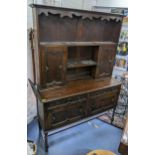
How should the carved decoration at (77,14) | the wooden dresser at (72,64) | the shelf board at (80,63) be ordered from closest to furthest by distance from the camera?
the carved decoration at (77,14)
the wooden dresser at (72,64)
the shelf board at (80,63)

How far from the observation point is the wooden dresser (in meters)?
1.56

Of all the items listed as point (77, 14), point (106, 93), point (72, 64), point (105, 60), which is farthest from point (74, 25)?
point (106, 93)

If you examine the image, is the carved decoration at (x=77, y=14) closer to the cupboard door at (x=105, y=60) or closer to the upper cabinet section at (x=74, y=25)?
the upper cabinet section at (x=74, y=25)

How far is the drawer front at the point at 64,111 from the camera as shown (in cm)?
163

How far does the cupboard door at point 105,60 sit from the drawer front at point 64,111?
1.77 feet

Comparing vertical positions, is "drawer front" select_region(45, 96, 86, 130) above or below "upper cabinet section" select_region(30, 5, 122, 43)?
below

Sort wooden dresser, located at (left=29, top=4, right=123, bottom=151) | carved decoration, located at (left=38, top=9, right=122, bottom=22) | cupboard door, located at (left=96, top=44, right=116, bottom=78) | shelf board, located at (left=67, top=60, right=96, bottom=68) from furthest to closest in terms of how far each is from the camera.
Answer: cupboard door, located at (left=96, top=44, right=116, bottom=78), shelf board, located at (left=67, top=60, right=96, bottom=68), wooden dresser, located at (left=29, top=4, right=123, bottom=151), carved decoration, located at (left=38, top=9, right=122, bottom=22)

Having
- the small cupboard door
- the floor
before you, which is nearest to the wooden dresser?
the small cupboard door

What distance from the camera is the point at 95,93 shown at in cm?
192

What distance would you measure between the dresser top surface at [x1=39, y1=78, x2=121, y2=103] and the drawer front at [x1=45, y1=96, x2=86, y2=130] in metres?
0.07

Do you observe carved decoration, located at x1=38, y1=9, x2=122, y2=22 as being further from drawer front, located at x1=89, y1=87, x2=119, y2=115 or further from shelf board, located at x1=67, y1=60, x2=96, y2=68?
drawer front, located at x1=89, y1=87, x2=119, y2=115

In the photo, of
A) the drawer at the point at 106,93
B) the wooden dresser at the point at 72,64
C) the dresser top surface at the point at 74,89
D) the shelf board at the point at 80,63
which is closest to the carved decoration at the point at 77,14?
the wooden dresser at the point at 72,64
